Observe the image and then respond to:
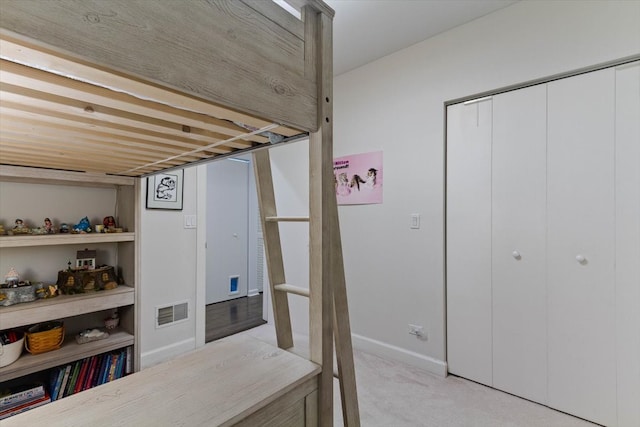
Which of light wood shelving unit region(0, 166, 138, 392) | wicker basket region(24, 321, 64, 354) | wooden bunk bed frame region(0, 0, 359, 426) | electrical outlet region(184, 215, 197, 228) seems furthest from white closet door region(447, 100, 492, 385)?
wicker basket region(24, 321, 64, 354)

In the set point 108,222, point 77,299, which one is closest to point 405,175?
point 108,222

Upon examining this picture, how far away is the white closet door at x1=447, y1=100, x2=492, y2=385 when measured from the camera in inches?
83.8

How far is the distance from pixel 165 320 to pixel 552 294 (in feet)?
9.38

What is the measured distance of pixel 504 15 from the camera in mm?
2008

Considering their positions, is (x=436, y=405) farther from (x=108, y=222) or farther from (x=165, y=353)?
(x=108, y=222)

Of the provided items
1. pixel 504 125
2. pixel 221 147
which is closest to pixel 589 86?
pixel 504 125

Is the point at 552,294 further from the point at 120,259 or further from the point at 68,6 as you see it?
the point at 120,259

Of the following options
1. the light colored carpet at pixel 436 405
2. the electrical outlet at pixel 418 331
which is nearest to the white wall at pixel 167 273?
the light colored carpet at pixel 436 405

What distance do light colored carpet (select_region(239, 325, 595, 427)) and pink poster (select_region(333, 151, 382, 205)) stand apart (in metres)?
1.41

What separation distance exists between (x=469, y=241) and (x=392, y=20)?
5.47 feet

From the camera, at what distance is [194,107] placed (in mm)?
845

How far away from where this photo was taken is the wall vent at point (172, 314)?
2521 mm

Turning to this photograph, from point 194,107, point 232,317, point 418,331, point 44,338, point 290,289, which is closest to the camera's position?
point 194,107

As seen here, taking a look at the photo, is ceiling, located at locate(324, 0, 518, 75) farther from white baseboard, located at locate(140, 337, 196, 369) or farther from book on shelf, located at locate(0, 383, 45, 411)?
book on shelf, located at locate(0, 383, 45, 411)
